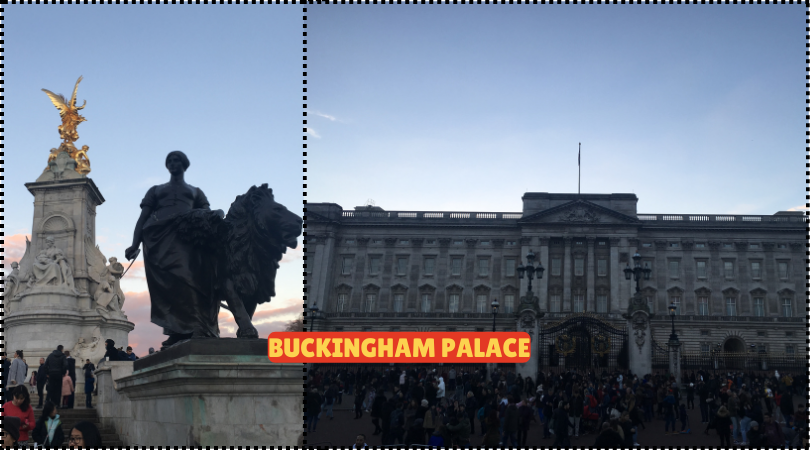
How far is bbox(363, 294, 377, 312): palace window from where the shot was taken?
2906 inches

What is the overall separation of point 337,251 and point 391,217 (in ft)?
20.1

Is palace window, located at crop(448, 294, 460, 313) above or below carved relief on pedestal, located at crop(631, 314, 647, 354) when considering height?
above

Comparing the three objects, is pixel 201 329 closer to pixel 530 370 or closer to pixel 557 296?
pixel 530 370

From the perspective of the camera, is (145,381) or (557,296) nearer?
(145,381)

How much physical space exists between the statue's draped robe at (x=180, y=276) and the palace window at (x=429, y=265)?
216ft

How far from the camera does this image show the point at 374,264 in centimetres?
7519

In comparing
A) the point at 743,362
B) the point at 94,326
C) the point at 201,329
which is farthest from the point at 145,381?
the point at 743,362

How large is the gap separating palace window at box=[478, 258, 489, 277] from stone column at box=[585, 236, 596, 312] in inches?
362

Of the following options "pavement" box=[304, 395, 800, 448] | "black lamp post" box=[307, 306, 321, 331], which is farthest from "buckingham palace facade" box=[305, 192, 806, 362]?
"pavement" box=[304, 395, 800, 448]

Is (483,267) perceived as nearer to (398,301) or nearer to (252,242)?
(398,301)

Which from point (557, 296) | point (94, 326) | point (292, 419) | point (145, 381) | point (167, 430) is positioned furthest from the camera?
point (557, 296)

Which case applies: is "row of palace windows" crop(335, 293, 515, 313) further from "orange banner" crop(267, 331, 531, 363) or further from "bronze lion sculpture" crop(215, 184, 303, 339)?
"orange banner" crop(267, 331, 531, 363)

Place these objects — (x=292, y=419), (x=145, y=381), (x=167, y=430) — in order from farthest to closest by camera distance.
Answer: (x=145, y=381) → (x=167, y=430) → (x=292, y=419)

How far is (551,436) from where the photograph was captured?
21.4 metres
